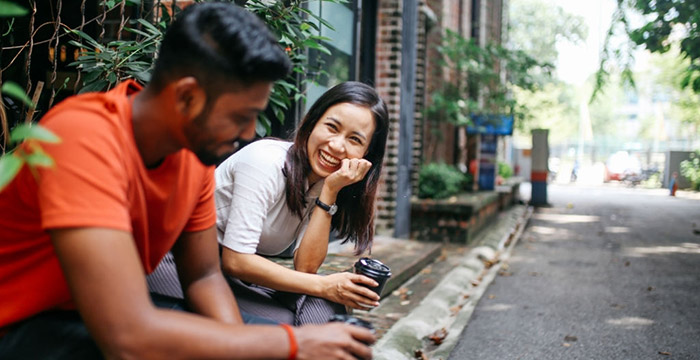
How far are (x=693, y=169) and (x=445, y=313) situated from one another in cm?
2488

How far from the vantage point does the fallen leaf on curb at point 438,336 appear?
416 centimetres

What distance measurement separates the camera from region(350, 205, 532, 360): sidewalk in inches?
157

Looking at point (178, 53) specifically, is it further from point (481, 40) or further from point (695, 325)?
point (481, 40)

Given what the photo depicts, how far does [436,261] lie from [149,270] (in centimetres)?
559

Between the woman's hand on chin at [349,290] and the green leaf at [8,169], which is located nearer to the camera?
the green leaf at [8,169]

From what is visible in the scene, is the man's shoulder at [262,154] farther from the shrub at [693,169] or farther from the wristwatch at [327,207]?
the shrub at [693,169]

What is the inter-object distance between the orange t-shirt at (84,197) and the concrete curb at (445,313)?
2.20 metres

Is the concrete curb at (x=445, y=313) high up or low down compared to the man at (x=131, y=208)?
down

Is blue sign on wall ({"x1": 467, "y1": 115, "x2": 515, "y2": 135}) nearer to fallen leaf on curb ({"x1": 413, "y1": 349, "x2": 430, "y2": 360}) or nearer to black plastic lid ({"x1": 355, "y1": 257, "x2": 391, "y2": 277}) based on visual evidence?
fallen leaf on curb ({"x1": 413, "y1": 349, "x2": 430, "y2": 360})

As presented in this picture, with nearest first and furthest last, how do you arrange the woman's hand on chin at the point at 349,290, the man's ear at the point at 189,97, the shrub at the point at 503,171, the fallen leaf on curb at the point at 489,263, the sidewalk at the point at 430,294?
1. the man's ear at the point at 189,97
2. the woman's hand on chin at the point at 349,290
3. the sidewalk at the point at 430,294
4. the fallen leaf on curb at the point at 489,263
5. the shrub at the point at 503,171

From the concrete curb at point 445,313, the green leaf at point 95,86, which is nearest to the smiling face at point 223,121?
the green leaf at point 95,86

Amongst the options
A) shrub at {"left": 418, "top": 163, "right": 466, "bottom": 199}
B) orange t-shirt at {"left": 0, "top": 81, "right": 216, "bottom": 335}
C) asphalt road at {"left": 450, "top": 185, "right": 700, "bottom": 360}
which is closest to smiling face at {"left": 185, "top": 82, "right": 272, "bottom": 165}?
orange t-shirt at {"left": 0, "top": 81, "right": 216, "bottom": 335}

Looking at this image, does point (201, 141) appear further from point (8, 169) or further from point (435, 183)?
point (435, 183)

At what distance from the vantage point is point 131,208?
5.03 ft
